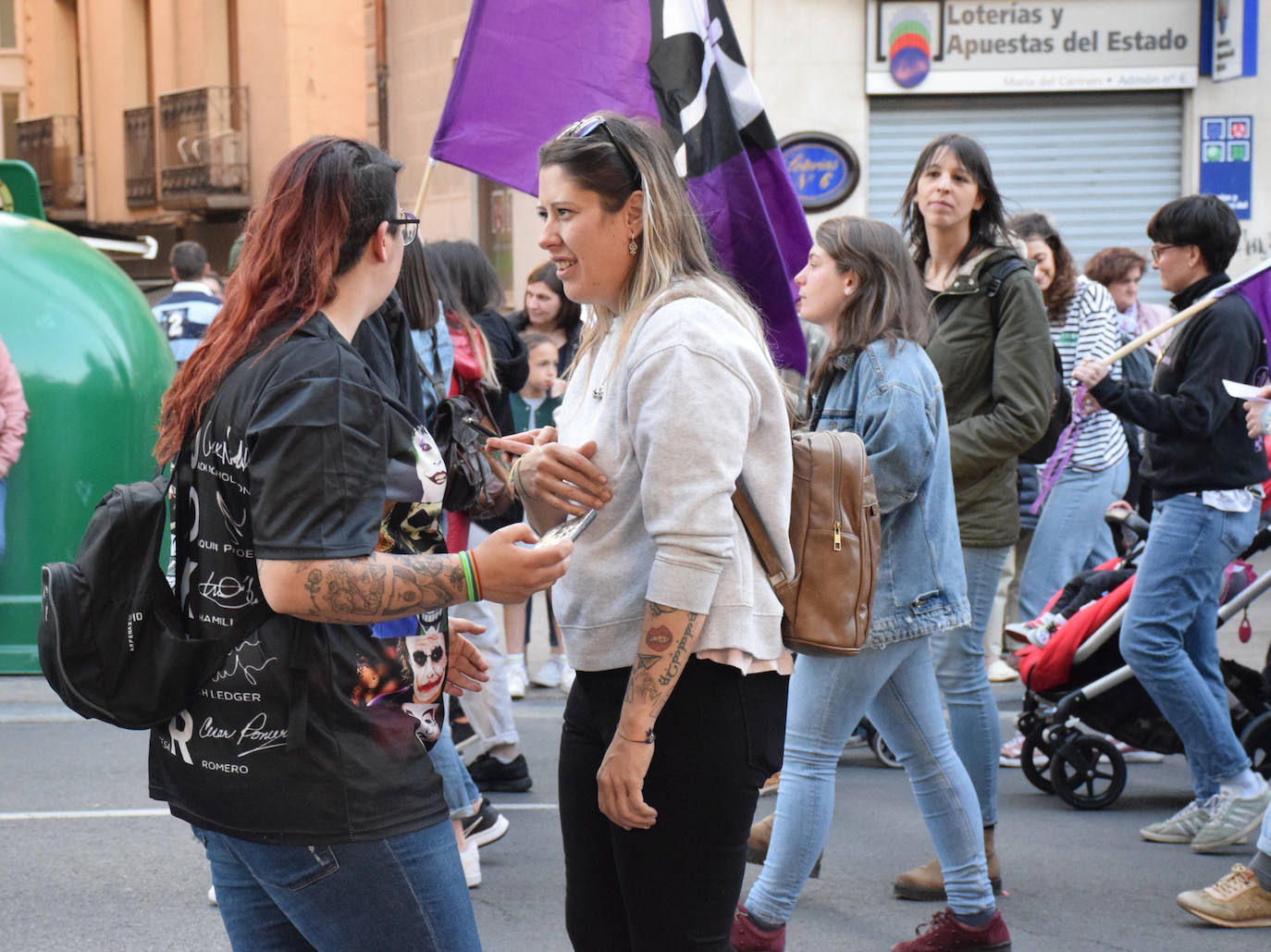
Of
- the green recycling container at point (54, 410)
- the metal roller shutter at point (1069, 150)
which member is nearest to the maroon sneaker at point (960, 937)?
the green recycling container at point (54, 410)

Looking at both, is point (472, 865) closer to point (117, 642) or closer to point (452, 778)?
point (452, 778)

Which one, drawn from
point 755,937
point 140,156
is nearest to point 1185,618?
point 755,937

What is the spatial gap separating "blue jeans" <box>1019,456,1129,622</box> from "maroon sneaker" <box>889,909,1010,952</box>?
343 cm

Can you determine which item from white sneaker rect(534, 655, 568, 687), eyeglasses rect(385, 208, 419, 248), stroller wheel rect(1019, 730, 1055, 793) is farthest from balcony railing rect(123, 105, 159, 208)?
eyeglasses rect(385, 208, 419, 248)

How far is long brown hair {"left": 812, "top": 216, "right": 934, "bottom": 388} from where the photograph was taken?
380 cm

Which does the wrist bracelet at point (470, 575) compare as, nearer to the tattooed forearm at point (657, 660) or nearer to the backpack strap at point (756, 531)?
the tattooed forearm at point (657, 660)

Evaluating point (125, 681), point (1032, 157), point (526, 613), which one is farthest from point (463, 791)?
point (1032, 157)

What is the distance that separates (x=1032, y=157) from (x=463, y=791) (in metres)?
11.1

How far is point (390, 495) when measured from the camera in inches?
89.7

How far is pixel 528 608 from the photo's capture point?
8.02 m

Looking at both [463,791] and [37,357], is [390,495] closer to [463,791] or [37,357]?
[463,791]

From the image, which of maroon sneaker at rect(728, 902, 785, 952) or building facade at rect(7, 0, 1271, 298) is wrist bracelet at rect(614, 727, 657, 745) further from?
building facade at rect(7, 0, 1271, 298)

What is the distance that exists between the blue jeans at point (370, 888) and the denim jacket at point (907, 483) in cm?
172

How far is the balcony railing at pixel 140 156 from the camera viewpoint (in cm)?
2544
